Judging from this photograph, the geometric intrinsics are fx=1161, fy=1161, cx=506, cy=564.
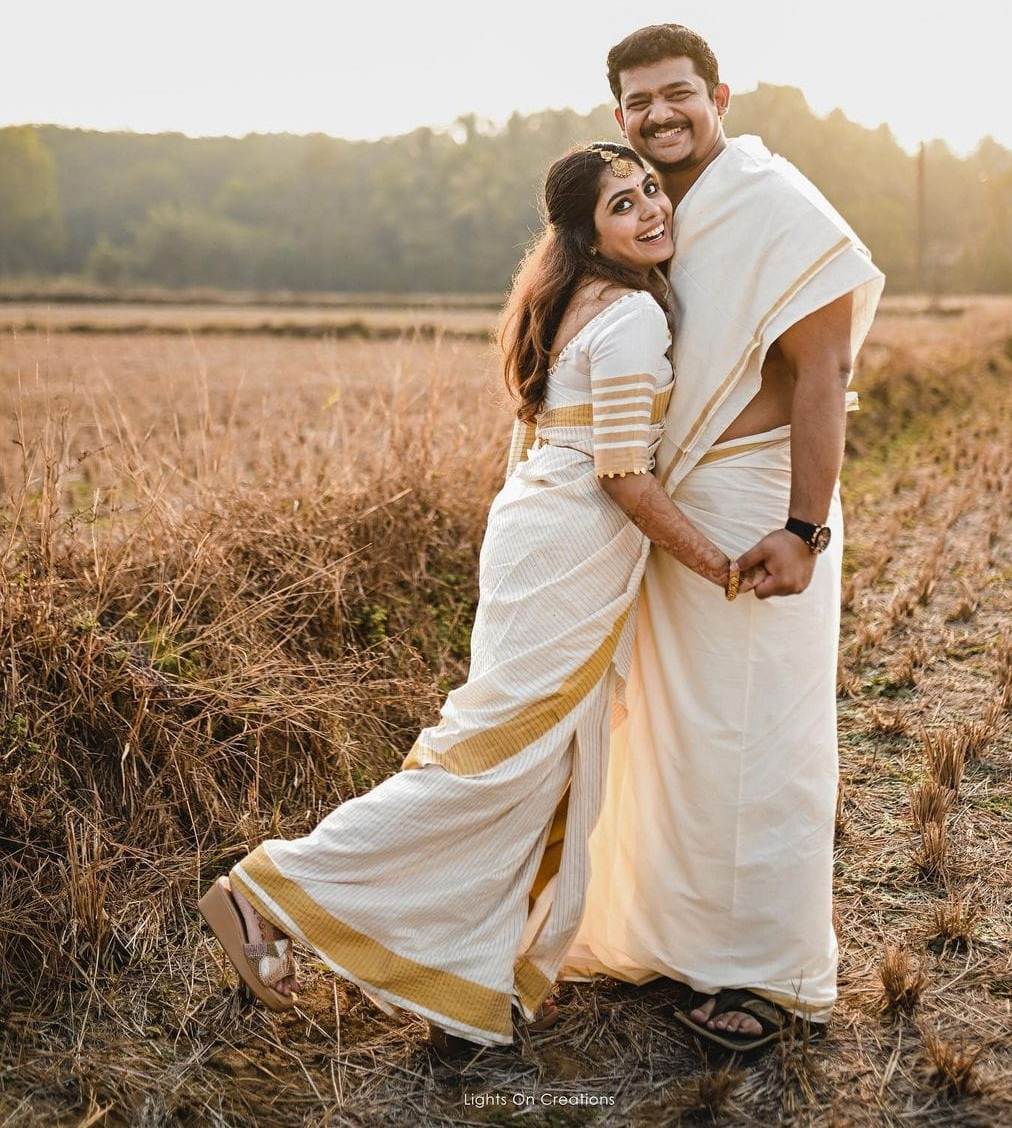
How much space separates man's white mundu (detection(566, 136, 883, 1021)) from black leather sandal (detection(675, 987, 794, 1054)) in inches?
1.1

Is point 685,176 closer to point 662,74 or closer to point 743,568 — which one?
point 662,74

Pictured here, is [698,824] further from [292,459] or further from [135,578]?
[292,459]

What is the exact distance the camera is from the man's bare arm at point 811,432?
2447mm

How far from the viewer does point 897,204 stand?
37.2 m

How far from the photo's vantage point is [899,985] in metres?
2.67

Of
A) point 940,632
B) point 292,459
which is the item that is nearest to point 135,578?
point 292,459

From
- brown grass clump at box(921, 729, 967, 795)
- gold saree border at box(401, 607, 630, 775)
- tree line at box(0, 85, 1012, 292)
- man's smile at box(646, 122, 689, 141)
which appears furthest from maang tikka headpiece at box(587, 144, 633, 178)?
tree line at box(0, 85, 1012, 292)

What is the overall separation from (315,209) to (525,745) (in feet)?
211

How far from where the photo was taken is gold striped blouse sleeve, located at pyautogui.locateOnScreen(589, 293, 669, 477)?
241 cm

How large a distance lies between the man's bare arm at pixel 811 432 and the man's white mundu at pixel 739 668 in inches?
3.6

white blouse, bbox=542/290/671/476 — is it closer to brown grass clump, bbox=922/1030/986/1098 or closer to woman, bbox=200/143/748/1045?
woman, bbox=200/143/748/1045

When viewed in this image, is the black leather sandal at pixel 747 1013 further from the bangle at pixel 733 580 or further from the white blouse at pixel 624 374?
the white blouse at pixel 624 374

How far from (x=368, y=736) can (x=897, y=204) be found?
37.7 m

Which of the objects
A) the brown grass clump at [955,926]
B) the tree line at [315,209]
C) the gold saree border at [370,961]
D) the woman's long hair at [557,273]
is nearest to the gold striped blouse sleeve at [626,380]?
the woman's long hair at [557,273]
